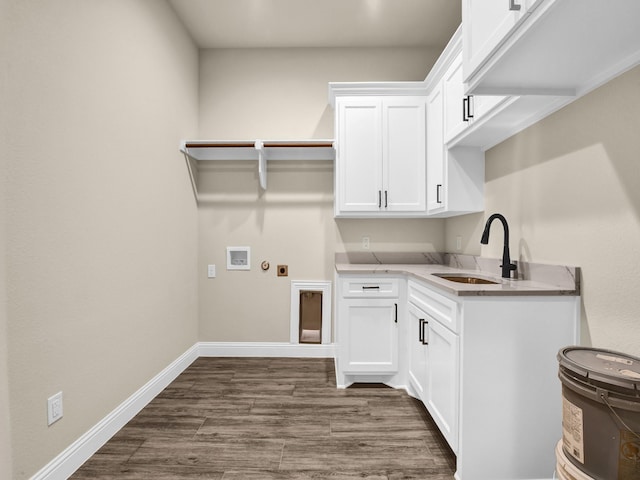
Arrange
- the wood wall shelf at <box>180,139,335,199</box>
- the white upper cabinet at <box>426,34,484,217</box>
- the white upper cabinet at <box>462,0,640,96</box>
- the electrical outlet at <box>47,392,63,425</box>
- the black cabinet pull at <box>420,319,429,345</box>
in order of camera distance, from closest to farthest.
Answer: the white upper cabinet at <box>462,0,640,96</box>
the electrical outlet at <box>47,392,63,425</box>
the black cabinet pull at <box>420,319,429,345</box>
the white upper cabinet at <box>426,34,484,217</box>
the wood wall shelf at <box>180,139,335,199</box>

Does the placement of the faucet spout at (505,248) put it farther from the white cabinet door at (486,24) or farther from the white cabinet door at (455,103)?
the white cabinet door at (486,24)

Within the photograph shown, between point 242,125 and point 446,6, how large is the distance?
2.04 meters

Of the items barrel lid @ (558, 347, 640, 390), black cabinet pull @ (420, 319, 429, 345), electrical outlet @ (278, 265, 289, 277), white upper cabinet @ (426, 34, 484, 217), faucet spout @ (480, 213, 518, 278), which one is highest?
Answer: white upper cabinet @ (426, 34, 484, 217)

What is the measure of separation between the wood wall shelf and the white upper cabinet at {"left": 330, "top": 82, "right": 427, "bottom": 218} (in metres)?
0.24

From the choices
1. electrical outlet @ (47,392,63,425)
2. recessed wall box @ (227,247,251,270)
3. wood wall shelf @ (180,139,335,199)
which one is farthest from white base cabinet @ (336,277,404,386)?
electrical outlet @ (47,392,63,425)

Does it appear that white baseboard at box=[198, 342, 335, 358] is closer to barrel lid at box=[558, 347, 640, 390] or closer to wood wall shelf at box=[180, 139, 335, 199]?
wood wall shelf at box=[180, 139, 335, 199]

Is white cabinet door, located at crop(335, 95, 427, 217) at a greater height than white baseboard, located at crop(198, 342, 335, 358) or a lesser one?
greater

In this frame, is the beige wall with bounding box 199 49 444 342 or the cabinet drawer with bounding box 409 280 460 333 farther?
the beige wall with bounding box 199 49 444 342

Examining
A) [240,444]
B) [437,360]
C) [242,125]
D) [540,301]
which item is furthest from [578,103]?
[242,125]

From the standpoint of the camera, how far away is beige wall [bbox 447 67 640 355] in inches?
52.0

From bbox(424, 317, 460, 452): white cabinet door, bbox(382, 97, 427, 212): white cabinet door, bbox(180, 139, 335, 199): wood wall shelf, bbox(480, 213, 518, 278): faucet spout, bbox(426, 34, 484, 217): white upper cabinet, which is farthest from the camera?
bbox(180, 139, 335, 199): wood wall shelf

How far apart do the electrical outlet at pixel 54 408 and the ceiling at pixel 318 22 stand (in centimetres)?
288

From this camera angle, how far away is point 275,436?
1918 mm

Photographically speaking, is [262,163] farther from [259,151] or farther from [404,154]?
[404,154]
